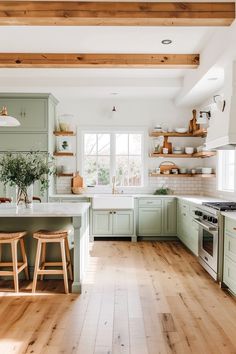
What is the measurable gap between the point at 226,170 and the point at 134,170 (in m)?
1.97

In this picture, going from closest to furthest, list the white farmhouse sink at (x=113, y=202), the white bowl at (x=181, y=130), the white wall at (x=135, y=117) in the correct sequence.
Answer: the white farmhouse sink at (x=113, y=202) → the white bowl at (x=181, y=130) → the white wall at (x=135, y=117)

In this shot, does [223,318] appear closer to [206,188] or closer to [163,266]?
[163,266]

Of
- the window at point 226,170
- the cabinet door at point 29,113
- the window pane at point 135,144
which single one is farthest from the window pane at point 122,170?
the window at point 226,170

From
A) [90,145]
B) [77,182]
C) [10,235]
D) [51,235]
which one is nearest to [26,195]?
[10,235]

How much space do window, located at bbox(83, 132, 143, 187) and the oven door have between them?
2615 mm

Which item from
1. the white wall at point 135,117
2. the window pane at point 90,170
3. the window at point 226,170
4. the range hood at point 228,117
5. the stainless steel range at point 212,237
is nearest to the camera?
the range hood at point 228,117

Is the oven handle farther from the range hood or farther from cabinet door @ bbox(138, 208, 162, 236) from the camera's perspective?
cabinet door @ bbox(138, 208, 162, 236)

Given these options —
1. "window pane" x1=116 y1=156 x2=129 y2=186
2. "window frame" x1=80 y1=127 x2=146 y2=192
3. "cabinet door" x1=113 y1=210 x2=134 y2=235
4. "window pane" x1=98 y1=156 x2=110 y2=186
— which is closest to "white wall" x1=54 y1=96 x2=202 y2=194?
"window frame" x1=80 y1=127 x2=146 y2=192

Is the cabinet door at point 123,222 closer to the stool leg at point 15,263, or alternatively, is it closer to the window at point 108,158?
the window at point 108,158

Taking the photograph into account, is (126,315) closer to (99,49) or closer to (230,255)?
(230,255)

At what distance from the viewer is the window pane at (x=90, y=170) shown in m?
6.58

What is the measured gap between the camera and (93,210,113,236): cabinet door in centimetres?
584

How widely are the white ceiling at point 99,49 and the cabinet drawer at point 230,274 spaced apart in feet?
8.62

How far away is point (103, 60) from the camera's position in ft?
14.6
